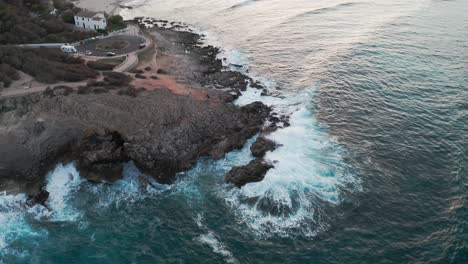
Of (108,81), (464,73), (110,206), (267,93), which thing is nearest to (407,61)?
(464,73)

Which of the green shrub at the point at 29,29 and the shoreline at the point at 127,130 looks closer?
the shoreline at the point at 127,130

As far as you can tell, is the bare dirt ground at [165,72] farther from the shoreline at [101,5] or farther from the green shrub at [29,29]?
the shoreline at [101,5]

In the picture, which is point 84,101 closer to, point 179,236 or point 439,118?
point 179,236

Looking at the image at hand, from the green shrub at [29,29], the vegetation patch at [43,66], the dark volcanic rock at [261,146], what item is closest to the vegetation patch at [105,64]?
the vegetation patch at [43,66]

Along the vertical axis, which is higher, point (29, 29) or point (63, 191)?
point (29, 29)

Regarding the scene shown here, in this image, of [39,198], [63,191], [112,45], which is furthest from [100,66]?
[39,198]

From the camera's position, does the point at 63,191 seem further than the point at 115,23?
No

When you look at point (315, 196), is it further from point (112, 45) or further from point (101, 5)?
point (101, 5)
